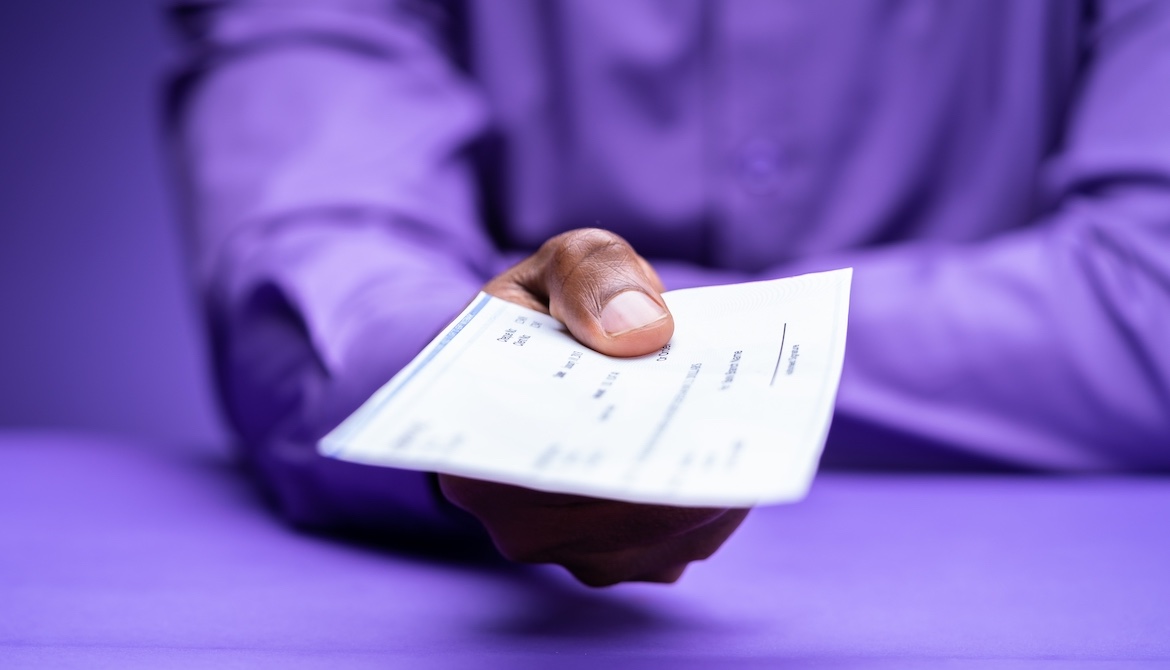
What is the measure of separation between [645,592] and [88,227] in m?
1.24

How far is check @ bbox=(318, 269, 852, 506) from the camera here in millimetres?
241

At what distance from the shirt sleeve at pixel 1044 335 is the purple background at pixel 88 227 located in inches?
43.6

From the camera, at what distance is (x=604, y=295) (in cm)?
34

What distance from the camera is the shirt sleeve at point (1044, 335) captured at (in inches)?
23.7

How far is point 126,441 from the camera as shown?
831mm

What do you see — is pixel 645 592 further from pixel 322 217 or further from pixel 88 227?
pixel 88 227

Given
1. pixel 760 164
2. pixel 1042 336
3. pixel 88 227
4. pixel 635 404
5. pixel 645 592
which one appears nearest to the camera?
pixel 635 404

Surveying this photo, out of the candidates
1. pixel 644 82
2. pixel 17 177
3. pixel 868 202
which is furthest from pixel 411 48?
pixel 17 177

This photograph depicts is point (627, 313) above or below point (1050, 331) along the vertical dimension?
above

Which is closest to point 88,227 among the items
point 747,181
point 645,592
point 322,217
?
point 322,217

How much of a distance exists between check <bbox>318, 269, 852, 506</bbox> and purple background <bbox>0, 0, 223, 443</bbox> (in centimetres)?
120

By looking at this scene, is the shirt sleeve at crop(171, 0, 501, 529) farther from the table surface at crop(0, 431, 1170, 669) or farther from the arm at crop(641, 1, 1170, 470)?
the arm at crop(641, 1, 1170, 470)

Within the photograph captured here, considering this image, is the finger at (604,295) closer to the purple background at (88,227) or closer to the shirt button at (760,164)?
the shirt button at (760,164)

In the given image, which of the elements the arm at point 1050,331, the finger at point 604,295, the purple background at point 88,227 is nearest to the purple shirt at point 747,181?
the arm at point 1050,331
